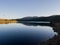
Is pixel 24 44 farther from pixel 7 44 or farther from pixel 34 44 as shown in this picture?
pixel 7 44

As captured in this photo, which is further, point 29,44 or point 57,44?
point 29,44

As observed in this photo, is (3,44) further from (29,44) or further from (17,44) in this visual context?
(29,44)

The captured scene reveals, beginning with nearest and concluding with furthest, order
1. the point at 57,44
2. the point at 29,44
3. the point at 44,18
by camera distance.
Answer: the point at 57,44 → the point at 29,44 → the point at 44,18

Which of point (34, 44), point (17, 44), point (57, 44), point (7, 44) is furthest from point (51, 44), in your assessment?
point (7, 44)

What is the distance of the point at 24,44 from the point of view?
67.0 feet

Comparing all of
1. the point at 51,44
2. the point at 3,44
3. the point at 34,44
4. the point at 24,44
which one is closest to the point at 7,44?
the point at 3,44

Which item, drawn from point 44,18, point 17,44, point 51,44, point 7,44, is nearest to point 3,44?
point 7,44

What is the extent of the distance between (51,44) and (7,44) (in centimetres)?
851

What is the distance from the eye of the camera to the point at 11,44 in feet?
67.2

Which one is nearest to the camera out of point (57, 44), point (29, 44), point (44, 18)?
point (57, 44)

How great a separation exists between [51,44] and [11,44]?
305 inches

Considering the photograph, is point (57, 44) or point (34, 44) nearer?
point (57, 44)

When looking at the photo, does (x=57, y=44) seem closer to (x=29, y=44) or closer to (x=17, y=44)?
(x=29, y=44)

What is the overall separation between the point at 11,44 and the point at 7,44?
0.80 metres
